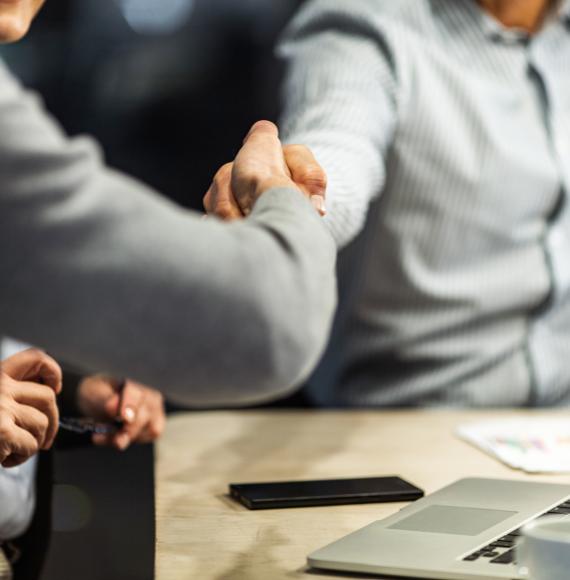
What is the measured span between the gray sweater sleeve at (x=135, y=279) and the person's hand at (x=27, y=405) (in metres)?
0.34

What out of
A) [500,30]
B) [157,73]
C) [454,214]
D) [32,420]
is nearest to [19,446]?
[32,420]

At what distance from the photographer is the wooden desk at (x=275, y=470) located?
893 millimetres

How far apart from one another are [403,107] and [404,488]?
80 cm

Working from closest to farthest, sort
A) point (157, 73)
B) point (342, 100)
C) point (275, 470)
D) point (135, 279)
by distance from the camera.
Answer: point (135, 279), point (275, 470), point (342, 100), point (157, 73)

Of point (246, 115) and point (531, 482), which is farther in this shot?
point (246, 115)

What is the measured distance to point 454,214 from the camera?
1.73m

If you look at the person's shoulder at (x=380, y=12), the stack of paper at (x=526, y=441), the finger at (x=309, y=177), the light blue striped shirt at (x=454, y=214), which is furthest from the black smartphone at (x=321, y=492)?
the person's shoulder at (x=380, y=12)

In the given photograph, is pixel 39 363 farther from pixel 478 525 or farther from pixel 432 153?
pixel 432 153

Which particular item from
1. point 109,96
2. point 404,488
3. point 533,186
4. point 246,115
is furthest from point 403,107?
point 109,96

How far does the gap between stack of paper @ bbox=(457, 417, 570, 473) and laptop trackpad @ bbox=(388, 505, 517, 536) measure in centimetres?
23

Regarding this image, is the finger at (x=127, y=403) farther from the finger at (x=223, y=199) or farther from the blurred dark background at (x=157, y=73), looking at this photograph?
the blurred dark background at (x=157, y=73)

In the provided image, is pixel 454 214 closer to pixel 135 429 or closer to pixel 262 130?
pixel 135 429

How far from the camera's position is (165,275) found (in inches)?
25.4

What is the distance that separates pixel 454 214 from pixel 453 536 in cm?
93
